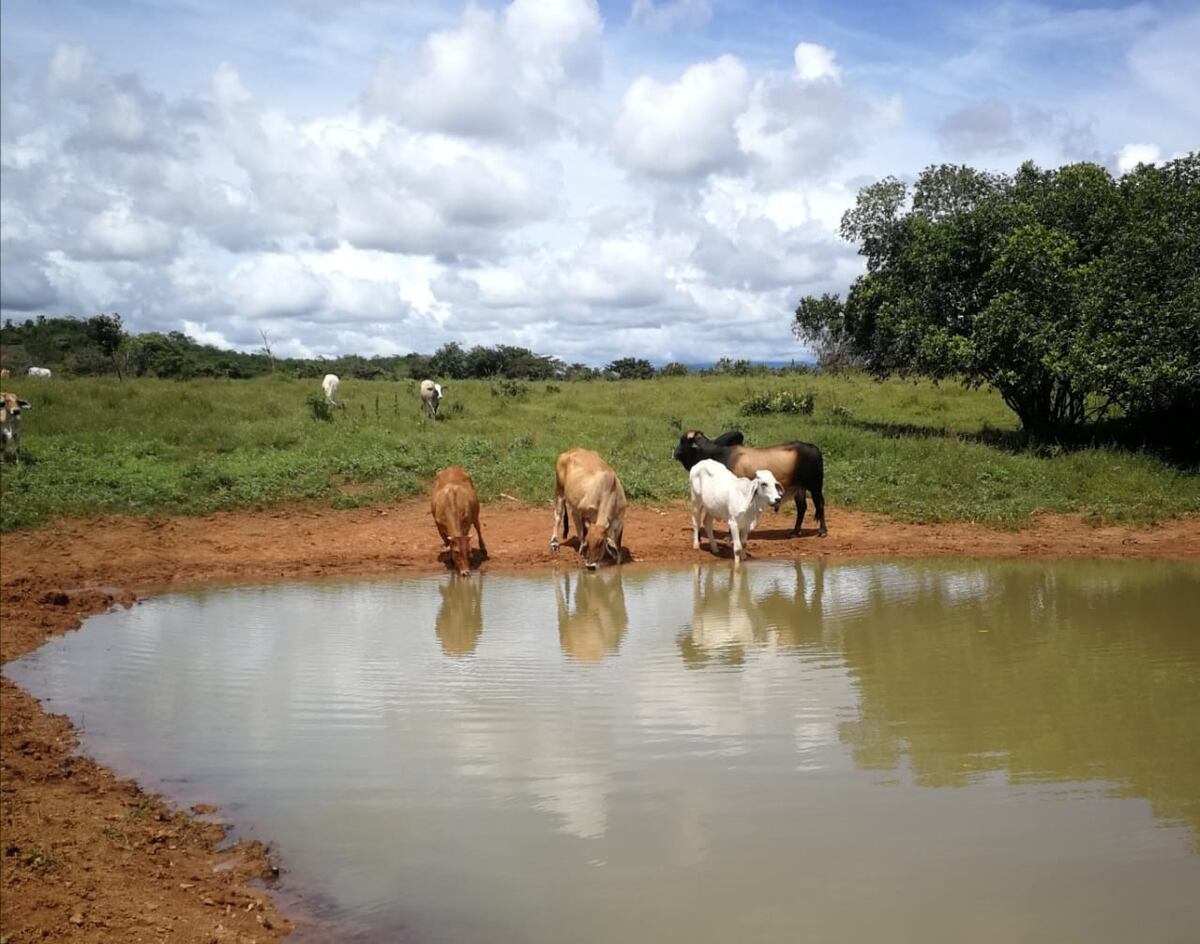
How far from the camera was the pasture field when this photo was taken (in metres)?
16.8

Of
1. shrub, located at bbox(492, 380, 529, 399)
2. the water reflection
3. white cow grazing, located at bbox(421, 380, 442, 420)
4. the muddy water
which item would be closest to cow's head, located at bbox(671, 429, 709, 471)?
the water reflection

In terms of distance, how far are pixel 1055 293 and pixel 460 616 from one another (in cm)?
1491

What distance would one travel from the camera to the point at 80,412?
21.4 metres

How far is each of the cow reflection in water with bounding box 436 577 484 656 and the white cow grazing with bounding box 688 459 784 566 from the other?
3.32 m

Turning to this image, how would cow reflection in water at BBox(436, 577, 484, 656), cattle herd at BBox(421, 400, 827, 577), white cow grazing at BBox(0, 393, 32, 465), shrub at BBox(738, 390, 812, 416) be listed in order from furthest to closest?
shrub at BBox(738, 390, 812, 416) < white cow grazing at BBox(0, 393, 32, 465) < cattle herd at BBox(421, 400, 827, 577) < cow reflection in water at BBox(436, 577, 484, 656)

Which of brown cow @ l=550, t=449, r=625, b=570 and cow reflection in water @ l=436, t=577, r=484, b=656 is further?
brown cow @ l=550, t=449, r=625, b=570

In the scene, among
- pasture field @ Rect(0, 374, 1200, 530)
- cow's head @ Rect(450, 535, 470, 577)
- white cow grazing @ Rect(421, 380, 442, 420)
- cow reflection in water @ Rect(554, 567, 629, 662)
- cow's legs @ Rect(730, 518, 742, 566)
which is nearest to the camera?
cow reflection in water @ Rect(554, 567, 629, 662)

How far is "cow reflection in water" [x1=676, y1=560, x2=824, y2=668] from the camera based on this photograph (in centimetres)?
940

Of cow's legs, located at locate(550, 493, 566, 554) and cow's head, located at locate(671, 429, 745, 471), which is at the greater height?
cow's head, located at locate(671, 429, 745, 471)

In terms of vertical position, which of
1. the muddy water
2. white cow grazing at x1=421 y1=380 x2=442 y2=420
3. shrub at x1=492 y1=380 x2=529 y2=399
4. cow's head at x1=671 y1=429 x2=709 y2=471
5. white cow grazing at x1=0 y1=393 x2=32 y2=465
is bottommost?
the muddy water

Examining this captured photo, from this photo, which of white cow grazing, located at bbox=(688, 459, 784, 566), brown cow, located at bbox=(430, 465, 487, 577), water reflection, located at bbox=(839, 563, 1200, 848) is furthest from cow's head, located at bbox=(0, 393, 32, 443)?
water reflection, located at bbox=(839, 563, 1200, 848)

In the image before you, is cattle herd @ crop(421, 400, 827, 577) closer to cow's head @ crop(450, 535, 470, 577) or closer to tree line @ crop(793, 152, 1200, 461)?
cow's head @ crop(450, 535, 470, 577)

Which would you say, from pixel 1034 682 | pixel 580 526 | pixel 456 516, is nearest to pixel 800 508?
pixel 580 526

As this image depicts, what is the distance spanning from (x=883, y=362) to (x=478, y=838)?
70.8 feet
